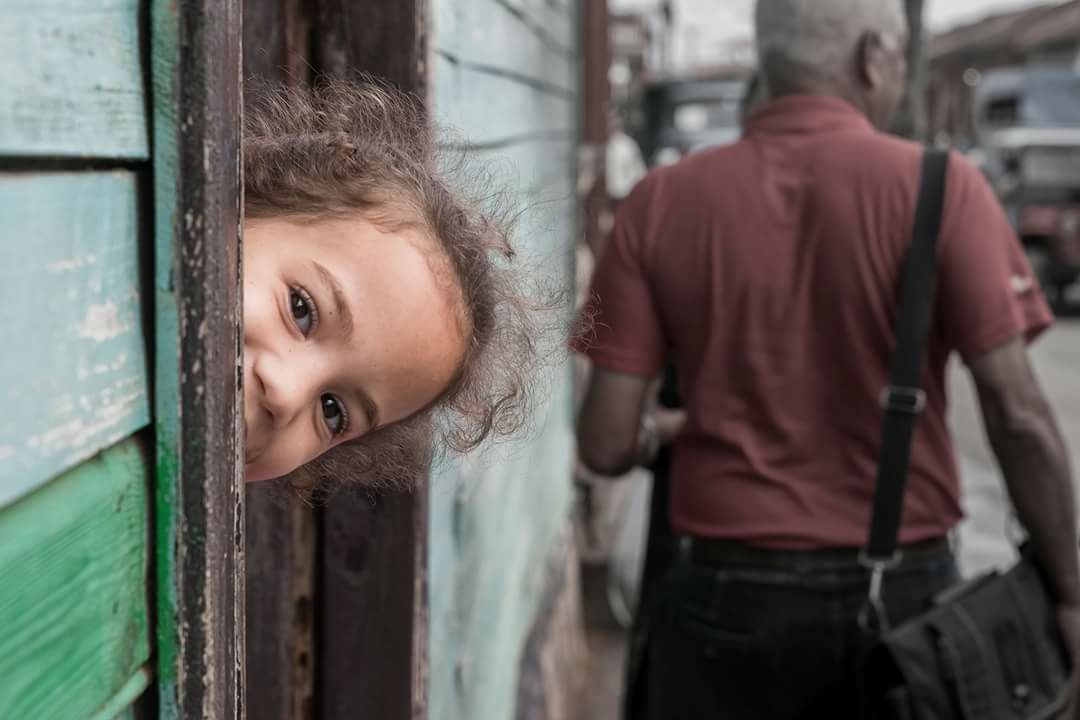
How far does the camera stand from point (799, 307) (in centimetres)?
255

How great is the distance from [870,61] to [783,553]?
97 centimetres

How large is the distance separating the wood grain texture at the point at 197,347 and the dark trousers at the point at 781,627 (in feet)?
5.97

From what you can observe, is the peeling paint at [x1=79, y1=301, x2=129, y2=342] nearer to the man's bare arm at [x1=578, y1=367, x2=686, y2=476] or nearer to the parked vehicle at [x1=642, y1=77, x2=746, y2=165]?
the man's bare arm at [x1=578, y1=367, x2=686, y2=476]

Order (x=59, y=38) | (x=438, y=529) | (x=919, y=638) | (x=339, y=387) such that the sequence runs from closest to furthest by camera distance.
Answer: (x=59, y=38) < (x=339, y=387) < (x=438, y=529) < (x=919, y=638)

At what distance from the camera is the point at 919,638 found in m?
2.43

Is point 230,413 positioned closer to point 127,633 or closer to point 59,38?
point 127,633

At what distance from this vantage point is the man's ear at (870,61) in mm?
2686

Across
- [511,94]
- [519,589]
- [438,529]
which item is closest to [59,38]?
[438,529]

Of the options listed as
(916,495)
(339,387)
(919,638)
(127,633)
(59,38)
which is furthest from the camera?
(916,495)

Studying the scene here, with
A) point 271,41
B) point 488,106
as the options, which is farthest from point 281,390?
point 488,106

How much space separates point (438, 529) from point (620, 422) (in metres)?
0.71

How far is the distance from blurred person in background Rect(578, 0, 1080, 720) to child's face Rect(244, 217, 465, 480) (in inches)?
52.8

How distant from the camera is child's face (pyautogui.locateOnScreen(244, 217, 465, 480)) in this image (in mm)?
1126

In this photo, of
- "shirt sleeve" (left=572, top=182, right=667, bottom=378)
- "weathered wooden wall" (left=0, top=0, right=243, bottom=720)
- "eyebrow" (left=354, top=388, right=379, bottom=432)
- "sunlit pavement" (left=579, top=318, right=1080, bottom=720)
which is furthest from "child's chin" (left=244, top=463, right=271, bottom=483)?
"sunlit pavement" (left=579, top=318, right=1080, bottom=720)
